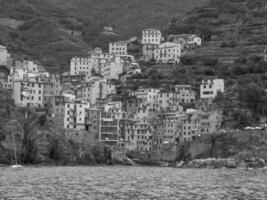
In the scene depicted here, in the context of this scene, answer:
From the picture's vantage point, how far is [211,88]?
474 ft

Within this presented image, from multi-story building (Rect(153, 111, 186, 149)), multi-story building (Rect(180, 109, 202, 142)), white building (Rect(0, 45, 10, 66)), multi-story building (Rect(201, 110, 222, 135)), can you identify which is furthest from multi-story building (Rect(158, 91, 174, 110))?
white building (Rect(0, 45, 10, 66))

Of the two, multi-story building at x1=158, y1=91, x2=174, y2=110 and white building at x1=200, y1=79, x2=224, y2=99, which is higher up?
white building at x1=200, y1=79, x2=224, y2=99

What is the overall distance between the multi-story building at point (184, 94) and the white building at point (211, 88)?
221 centimetres

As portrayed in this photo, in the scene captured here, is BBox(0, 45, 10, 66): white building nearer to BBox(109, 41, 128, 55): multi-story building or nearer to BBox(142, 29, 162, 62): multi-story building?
BBox(109, 41, 128, 55): multi-story building

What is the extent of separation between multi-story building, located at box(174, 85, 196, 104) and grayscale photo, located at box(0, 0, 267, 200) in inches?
8.9

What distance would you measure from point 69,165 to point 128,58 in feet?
195

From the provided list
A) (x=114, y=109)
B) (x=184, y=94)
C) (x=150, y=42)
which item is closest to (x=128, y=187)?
(x=114, y=109)

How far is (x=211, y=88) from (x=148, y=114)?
1234 centimetres

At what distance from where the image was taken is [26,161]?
117 meters

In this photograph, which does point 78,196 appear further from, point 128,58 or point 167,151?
point 128,58

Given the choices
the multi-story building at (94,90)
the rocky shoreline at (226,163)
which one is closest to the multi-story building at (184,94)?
the multi-story building at (94,90)

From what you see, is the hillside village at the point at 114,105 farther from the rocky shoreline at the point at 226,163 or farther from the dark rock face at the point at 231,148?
the rocky shoreline at the point at 226,163

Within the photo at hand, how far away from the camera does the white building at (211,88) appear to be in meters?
144

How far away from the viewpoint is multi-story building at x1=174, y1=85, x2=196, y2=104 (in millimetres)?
146500
